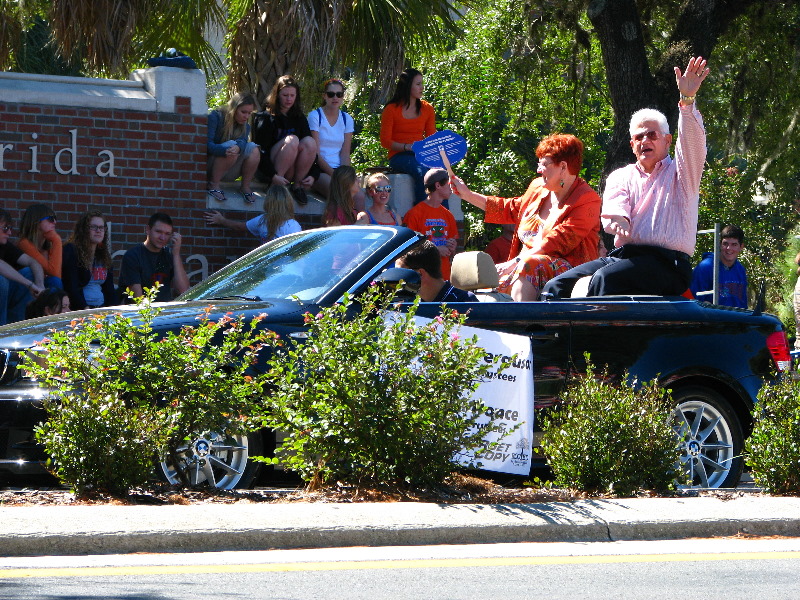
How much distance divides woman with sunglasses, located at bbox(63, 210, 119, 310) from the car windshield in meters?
3.46

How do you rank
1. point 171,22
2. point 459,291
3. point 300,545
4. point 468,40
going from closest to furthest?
point 300,545
point 459,291
point 171,22
point 468,40

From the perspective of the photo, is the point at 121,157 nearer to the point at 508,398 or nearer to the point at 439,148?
the point at 439,148

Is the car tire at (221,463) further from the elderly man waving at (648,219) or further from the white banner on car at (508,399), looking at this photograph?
the elderly man waving at (648,219)

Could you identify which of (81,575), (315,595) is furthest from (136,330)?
(315,595)

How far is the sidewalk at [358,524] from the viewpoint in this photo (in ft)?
19.7

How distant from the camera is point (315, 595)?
5.27m

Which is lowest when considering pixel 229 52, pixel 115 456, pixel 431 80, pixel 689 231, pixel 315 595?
pixel 315 595

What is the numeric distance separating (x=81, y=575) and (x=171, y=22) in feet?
46.1

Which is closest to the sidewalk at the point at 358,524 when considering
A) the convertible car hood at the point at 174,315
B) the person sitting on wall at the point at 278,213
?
the convertible car hood at the point at 174,315

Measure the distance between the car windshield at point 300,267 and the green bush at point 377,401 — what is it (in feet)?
2.54

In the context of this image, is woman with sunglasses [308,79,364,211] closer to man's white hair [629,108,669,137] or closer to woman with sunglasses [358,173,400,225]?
woman with sunglasses [358,173,400,225]

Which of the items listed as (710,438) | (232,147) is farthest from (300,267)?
(232,147)

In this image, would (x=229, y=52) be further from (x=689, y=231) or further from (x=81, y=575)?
(x=81, y=575)

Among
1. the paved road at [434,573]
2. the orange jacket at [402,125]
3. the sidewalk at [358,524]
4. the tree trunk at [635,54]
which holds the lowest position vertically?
the paved road at [434,573]
